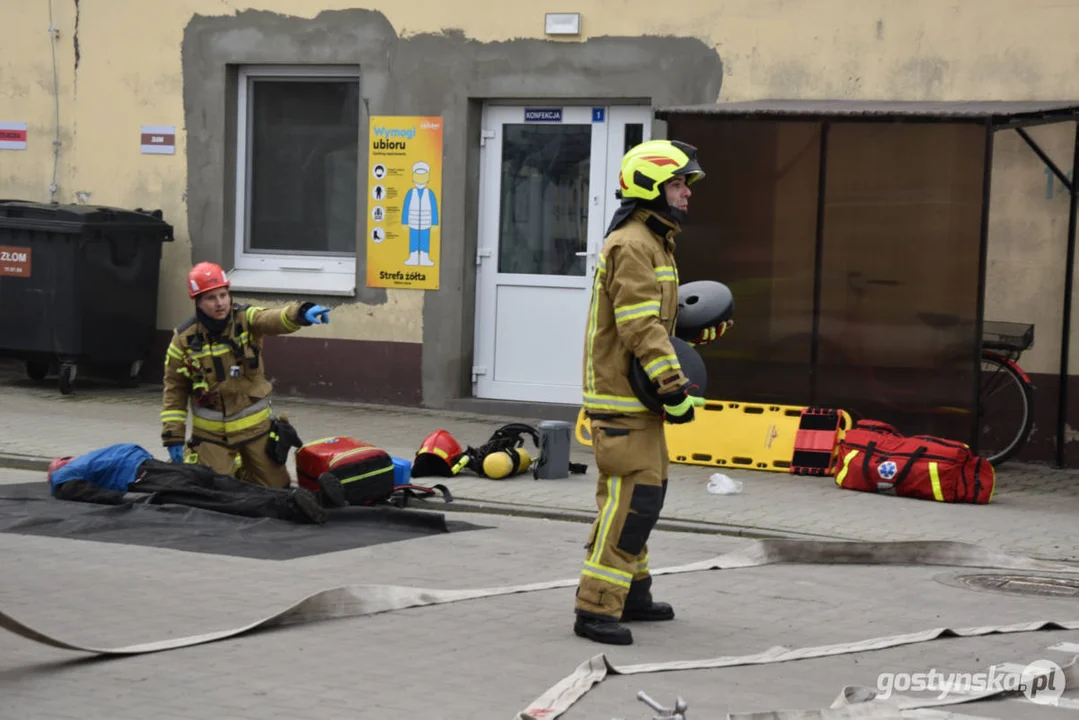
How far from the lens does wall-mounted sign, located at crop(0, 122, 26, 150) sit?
16516mm

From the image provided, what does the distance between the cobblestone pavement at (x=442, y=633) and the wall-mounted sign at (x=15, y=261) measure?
22.2 feet

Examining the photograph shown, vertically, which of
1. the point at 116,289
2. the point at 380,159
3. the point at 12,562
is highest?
the point at 380,159

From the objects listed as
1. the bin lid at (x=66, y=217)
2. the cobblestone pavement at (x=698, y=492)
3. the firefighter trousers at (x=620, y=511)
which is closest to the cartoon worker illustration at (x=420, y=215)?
the cobblestone pavement at (x=698, y=492)

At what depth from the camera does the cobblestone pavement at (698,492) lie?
32.8ft

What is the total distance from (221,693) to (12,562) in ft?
9.24

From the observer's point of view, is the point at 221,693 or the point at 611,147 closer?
the point at 221,693

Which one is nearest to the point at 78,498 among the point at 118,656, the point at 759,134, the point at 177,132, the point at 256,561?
the point at 256,561

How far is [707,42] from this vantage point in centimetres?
1388

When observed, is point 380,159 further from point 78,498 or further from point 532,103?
point 78,498

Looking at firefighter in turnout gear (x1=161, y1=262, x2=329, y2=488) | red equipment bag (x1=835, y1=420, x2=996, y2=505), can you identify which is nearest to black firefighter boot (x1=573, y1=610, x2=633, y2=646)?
firefighter in turnout gear (x1=161, y1=262, x2=329, y2=488)

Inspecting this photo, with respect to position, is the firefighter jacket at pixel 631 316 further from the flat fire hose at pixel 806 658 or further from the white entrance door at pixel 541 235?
the white entrance door at pixel 541 235

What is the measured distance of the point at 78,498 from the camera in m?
9.76

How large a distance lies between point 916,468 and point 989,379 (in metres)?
1.91

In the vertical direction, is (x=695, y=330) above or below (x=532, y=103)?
below
